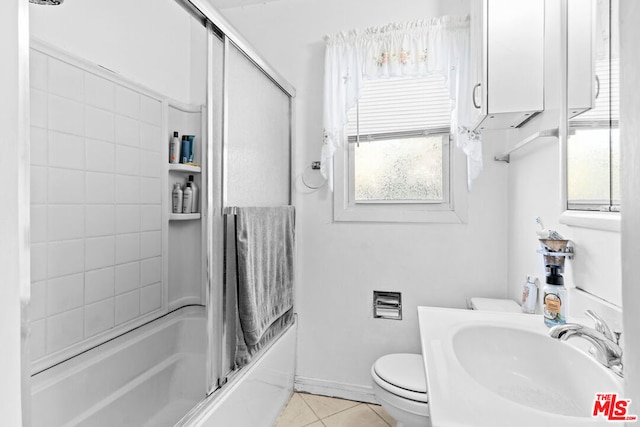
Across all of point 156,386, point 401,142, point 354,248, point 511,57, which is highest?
point 511,57

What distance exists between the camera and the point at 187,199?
5.09 feet

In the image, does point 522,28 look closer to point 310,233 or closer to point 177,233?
point 310,233

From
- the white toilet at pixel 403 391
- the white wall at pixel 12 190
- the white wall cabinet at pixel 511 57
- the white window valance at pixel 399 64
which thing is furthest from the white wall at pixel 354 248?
the white wall at pixel 12 190

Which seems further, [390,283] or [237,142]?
[390,283]

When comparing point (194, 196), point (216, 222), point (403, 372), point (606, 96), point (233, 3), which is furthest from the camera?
point (233, 3)

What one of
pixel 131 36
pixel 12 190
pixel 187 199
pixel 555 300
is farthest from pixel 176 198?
pixel 555 300

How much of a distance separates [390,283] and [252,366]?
893mm

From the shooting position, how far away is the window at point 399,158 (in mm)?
1981

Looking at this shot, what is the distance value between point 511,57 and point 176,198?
4.86 feet

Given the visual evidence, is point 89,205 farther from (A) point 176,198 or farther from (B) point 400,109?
(B) point 400,109

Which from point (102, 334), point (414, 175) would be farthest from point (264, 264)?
point (414, 175)

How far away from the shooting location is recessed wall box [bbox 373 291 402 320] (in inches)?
80.4

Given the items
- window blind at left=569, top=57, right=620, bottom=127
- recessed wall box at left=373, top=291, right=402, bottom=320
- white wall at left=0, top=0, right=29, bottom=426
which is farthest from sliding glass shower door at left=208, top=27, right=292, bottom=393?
window blind at left=569, top=57, right=620, bottom=127

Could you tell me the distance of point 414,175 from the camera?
2039 millimetres
